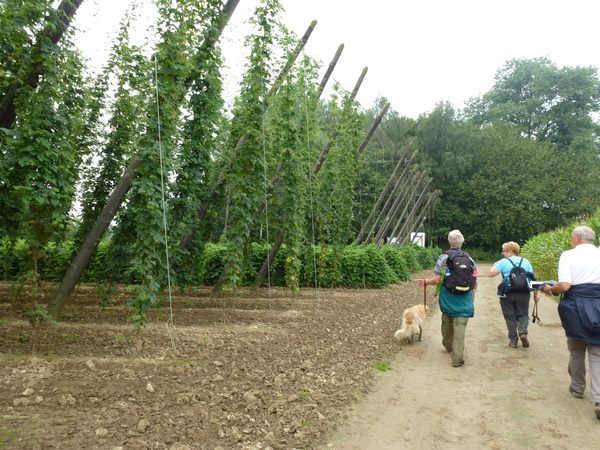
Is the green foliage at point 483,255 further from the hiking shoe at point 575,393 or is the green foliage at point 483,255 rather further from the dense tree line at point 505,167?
the hiking shoe at point 575,393

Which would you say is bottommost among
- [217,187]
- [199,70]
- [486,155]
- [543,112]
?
[217,187]

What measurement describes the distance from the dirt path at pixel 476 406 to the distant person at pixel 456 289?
39 cm

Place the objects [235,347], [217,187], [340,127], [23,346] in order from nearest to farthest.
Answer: [23,346]
[235,347]
[217,187]
[340,127]

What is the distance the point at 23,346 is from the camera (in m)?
6.08

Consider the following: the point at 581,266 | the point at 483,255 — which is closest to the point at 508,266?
the point at 581,266

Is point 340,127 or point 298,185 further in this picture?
point 340,127

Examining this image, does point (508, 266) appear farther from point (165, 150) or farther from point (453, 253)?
point (165, 150)

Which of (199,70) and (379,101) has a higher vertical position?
(379,101)

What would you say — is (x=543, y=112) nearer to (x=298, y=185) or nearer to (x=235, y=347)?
(x=298, y=185)

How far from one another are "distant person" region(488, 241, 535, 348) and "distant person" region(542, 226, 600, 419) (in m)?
2.19

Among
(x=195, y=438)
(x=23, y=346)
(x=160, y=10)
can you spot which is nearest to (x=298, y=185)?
(x=160, y=10)

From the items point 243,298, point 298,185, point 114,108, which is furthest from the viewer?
point 243,298

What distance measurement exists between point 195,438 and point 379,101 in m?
50.3

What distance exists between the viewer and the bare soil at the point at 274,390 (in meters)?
3.77
